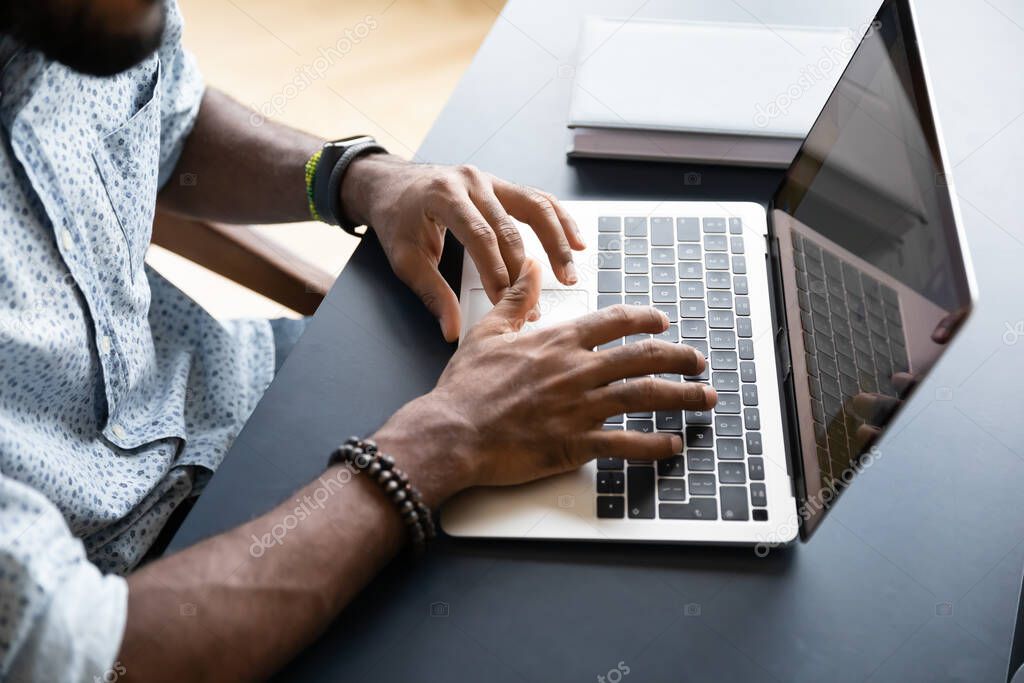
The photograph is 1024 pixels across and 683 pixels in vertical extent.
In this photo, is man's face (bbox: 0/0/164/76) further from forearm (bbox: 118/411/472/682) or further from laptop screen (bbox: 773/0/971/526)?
laptop screen (bbox: 773/0/971/526)

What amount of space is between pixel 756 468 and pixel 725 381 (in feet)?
0.29

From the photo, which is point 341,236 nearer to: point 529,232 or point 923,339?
point 529,232

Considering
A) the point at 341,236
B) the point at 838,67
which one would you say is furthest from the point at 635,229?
the point at 341,236

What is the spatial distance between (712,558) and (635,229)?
352 millimetres

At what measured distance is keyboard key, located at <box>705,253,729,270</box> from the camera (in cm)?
84

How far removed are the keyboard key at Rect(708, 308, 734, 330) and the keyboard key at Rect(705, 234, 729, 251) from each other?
8 cm

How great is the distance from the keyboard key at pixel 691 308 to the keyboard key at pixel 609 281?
6 cm

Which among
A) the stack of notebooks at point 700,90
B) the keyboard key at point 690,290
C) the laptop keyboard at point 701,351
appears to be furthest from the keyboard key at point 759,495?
the stack of notebooks at point 700,90

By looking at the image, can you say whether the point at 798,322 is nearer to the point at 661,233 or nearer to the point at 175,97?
the point at 661,233

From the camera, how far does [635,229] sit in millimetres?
880

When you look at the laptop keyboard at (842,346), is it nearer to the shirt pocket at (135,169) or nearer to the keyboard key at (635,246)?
the keyboard key at (635,246)

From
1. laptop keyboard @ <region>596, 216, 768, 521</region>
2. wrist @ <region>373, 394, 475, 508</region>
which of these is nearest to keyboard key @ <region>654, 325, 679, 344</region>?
laptop keyboard @ <region>596, 216, 768, 521</region>

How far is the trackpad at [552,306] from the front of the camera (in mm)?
824

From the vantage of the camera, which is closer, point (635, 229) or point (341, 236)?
point (635, 229)
